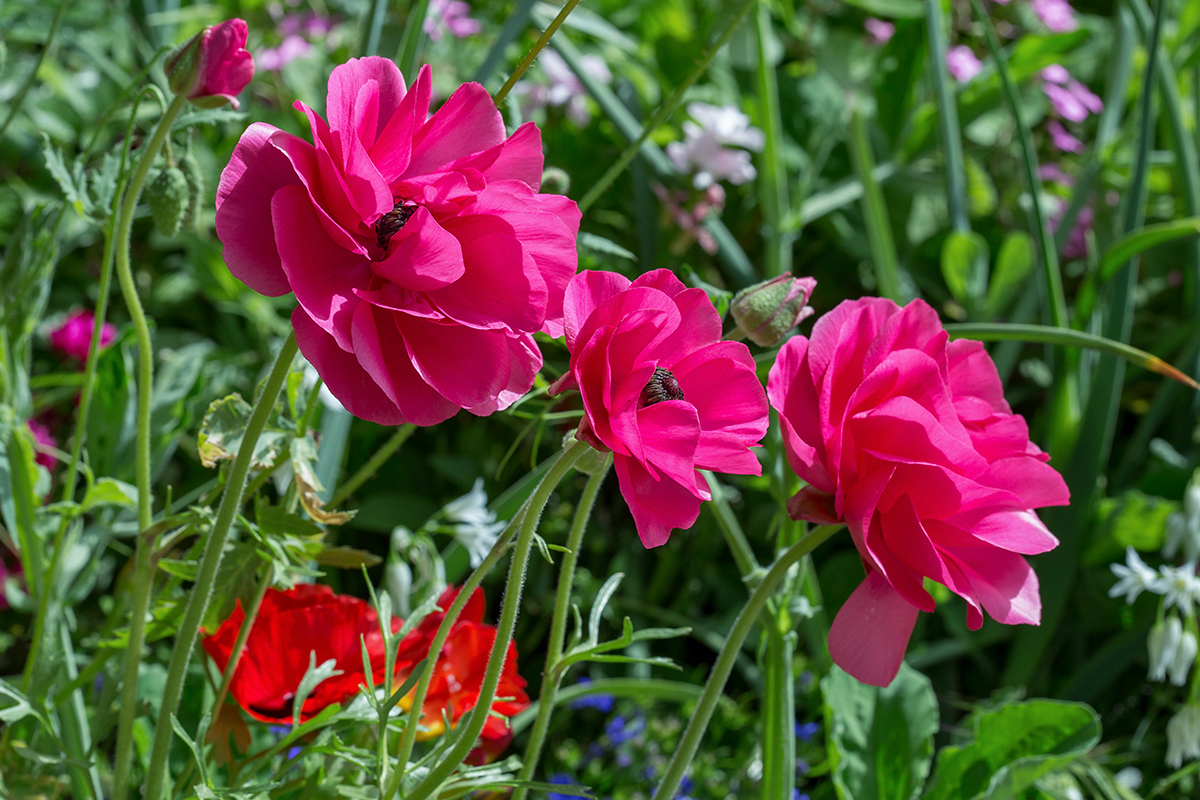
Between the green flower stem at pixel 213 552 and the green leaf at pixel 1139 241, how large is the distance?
30.3 inches

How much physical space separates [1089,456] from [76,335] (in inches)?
43.9

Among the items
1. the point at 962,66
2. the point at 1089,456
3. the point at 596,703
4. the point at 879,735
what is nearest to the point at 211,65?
the point at 879,735

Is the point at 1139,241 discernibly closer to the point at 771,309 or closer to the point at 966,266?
the point at 966,266

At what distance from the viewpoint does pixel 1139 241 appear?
2.98 feet

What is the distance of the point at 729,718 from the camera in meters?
0.92

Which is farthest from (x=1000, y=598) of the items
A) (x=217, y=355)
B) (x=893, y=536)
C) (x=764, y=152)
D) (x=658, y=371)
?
(x=217, y=355)

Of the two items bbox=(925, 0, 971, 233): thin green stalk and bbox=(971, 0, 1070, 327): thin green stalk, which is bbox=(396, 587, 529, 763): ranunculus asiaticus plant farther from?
bbox=(925, 0, 971, 233): thin green stalk

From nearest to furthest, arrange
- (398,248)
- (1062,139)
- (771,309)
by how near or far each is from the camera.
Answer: (398,248) → (771,309) → (1062,139)

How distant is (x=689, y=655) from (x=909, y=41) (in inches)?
34.0

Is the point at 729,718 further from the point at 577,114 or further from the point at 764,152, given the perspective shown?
the point at 577,114

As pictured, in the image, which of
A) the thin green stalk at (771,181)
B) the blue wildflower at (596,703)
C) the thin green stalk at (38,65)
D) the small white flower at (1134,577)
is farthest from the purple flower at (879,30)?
the thin green stalk at (38,65)

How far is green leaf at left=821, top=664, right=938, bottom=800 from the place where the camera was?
0.67 meters

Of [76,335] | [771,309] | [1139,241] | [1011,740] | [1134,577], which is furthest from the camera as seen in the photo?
[76,335]

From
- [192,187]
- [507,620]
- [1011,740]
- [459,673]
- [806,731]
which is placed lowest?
[806,731]
